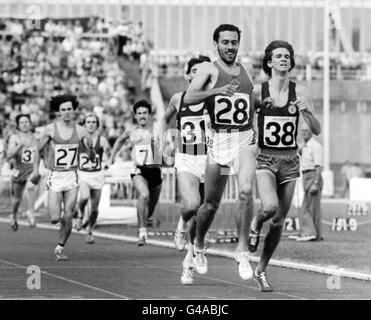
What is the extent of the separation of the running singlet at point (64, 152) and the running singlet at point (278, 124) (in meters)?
5.10

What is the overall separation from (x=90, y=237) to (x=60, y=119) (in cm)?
406

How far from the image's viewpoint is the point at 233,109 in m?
14.1

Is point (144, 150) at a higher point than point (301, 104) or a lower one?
lower

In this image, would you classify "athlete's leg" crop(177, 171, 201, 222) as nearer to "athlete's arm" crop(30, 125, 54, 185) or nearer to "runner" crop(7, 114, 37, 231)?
"athlete's arm" crop(30, 125, 54, 185)

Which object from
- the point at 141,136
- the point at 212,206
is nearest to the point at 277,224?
the point at 212,206

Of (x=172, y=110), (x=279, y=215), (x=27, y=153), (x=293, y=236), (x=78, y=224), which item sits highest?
(x=172, y=110)

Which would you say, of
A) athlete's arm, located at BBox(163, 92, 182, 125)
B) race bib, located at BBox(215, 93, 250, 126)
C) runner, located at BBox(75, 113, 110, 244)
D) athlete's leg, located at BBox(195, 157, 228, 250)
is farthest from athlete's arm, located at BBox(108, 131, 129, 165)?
race bib, located at BBox(215, 93, 250, 126)

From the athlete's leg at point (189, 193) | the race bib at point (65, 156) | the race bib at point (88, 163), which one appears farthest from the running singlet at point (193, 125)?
the race bib at point (88, 163)

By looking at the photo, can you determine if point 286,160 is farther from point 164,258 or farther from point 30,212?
point 30,212

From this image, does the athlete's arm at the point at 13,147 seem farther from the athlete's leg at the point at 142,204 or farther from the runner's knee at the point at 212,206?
the runner's knee at the point at 212,206

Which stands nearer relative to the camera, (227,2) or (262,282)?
(262,282)

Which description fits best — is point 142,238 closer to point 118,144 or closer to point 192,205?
point 118,144

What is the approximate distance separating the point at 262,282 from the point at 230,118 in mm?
1694
